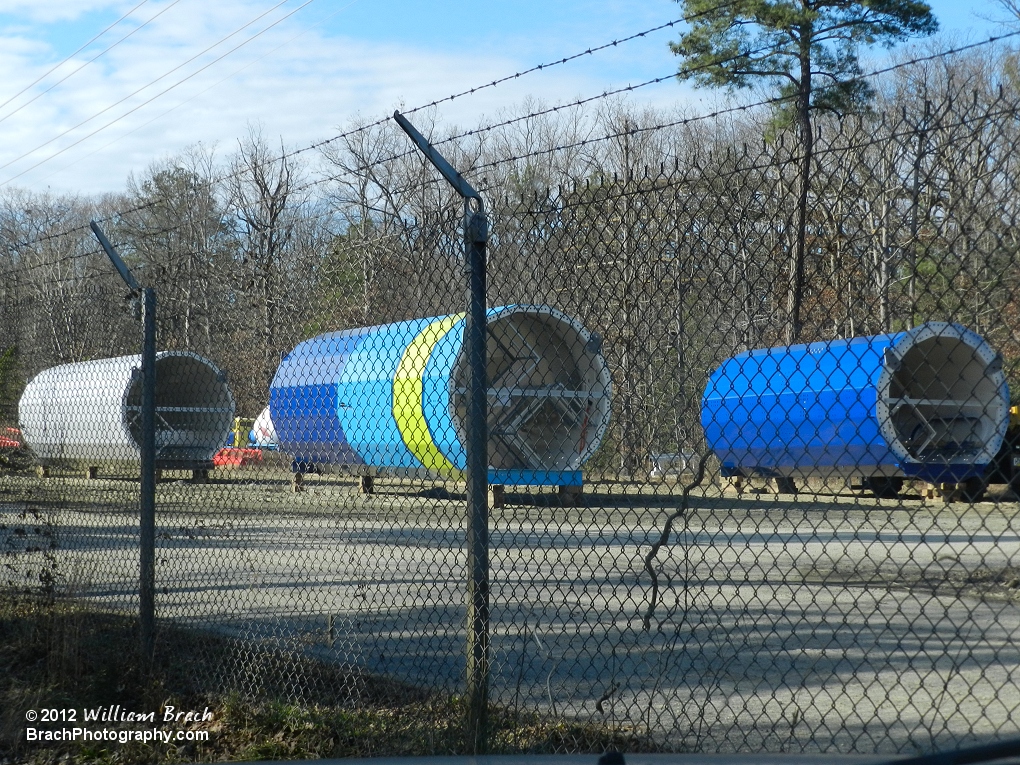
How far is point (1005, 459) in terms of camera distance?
128 inches

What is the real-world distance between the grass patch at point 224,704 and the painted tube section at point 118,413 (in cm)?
319

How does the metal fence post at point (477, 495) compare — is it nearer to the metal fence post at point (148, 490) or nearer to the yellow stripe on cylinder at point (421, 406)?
the yellow stripe on cylinder at point (421, 406)

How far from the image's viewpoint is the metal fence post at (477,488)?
13.4ft

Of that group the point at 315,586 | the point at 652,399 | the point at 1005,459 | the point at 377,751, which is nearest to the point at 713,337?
the point at 652,399

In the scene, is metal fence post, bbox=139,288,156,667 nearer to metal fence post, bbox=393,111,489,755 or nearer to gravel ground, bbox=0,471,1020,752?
gravel ground, bbox=0,471,1020,752

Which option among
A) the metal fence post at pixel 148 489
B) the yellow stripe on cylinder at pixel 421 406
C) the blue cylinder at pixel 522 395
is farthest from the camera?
the yellow stripe on cylinder at pixel 421 406

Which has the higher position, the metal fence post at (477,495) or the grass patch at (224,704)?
the metal fence post at (477,495)

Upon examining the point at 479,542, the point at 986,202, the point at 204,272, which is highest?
the point at 204,272

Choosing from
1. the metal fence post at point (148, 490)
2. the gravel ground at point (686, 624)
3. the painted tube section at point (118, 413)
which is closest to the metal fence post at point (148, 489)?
the metal fence post at point (148, 490)

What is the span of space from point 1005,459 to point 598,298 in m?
1.57

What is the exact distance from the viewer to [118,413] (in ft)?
35.4

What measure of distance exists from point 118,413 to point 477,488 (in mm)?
7720

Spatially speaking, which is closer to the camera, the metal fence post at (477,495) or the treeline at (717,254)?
the treeline at (717,254)

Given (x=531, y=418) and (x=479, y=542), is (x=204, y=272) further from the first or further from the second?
(x=479, y=542)
